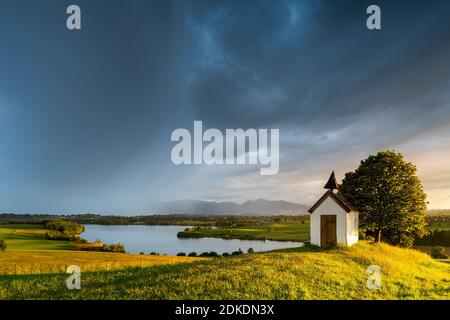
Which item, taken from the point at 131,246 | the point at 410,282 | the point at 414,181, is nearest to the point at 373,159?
the point at 414,181

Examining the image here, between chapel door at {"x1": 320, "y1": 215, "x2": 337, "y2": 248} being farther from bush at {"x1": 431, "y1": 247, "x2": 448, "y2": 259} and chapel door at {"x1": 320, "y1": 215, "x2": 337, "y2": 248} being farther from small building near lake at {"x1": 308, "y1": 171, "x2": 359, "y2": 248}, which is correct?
bush at {"x1": 431, "y1": 247, "x2": 448, "y2": 259}

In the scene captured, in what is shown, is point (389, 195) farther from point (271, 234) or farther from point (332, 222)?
point (271, 234)

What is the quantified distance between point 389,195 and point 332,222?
879 centimetres

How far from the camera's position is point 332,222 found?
31.5 meters

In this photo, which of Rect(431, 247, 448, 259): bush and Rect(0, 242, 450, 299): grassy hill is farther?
Rect(431, 247, 448, 259): bush

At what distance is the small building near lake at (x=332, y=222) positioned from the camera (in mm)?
30938

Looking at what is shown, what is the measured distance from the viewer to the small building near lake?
30938mm

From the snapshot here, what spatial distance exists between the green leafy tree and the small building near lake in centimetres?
409

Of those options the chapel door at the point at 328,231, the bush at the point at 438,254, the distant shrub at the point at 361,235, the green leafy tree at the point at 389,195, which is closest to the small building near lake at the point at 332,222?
the chapel door at the point at 328,231

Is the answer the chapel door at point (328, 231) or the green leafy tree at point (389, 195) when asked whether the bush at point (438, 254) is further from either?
the chapel door at point (328, 231)

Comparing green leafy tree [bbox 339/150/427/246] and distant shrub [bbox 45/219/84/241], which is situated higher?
green leafy tree [bbox 339/150/427/246]

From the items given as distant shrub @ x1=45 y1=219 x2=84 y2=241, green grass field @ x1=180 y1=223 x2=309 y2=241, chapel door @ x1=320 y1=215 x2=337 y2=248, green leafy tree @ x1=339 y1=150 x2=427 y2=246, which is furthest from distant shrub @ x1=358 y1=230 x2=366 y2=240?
distant shrub @ x1=45 y1=219 x2=84 y2=241
